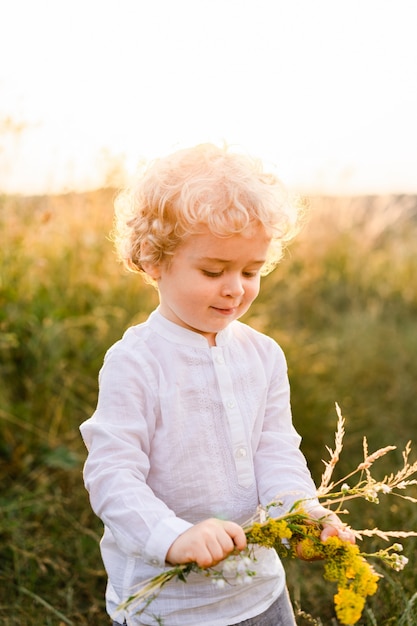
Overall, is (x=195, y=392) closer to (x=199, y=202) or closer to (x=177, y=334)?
(x=177, y=334)

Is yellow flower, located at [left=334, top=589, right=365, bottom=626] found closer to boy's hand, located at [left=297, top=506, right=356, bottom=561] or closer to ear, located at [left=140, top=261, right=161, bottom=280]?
boy's hand, located at [left=297, top=506, right=356, bottom=561]

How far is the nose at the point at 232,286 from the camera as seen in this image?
1.72 m

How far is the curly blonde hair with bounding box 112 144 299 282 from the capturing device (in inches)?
66.5

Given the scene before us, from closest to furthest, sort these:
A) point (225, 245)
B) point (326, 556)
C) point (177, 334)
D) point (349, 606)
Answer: point (349, 606) → point (326, 556) → point (225, 245) → point (177, 334)

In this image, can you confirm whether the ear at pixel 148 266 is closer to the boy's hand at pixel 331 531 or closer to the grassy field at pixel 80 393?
the boy's hand at pixel 331 531

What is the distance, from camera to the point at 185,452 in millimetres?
1729

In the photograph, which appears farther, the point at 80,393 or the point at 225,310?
the point at 80,393

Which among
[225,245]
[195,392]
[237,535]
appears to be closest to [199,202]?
[225,245]

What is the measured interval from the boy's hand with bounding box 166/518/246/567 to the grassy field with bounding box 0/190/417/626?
59 cm

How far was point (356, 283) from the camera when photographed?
727 centimetres

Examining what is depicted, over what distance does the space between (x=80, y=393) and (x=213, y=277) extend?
2.16 meters

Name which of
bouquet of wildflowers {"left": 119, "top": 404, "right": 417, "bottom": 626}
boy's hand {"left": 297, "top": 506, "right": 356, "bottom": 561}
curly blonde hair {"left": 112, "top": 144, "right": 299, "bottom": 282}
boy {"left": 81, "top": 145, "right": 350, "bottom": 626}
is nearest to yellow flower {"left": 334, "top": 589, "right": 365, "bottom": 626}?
bouquet of wildflowers {"left": 119, "top": 404, "right": 417, "bottom": 626}

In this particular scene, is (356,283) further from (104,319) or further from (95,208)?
(104,319)

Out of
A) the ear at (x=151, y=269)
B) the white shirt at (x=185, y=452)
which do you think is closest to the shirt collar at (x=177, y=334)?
the white shirt at (x=185, y=452)
